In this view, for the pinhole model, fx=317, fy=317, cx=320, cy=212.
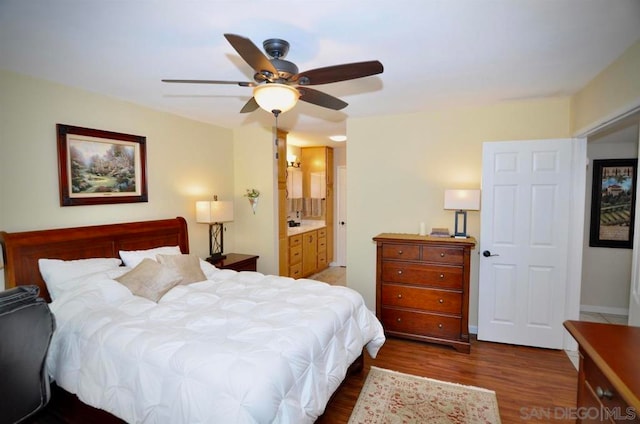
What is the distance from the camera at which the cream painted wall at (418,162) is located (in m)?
3.39

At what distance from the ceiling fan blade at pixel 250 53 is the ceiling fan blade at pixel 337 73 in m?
0.18

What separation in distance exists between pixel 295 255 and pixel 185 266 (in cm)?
262

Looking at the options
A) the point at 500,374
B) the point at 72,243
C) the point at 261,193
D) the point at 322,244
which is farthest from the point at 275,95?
the point at 322,244

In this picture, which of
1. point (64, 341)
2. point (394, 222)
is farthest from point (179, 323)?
point (394, 222)

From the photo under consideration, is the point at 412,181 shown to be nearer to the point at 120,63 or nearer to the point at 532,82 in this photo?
the point at 532,82

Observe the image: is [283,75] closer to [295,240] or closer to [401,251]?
[401,251]

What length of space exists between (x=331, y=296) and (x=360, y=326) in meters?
0.34

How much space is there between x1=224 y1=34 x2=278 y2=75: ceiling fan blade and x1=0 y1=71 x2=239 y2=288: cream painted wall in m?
2.17

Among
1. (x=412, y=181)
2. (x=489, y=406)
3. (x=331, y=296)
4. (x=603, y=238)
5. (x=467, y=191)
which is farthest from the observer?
(x=603, y=238)

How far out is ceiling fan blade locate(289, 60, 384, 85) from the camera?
174cm

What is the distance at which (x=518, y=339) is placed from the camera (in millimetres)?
3340

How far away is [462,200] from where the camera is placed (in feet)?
11.0

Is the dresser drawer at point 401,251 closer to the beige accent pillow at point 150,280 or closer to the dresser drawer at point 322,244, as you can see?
the beige accent pillow at point 150,280

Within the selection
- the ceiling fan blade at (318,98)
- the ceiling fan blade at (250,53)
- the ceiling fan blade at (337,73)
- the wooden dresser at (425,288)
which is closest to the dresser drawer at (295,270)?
the wooden dresser at (425,288)
